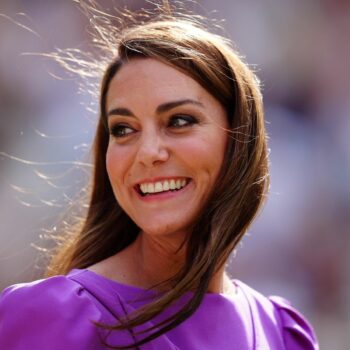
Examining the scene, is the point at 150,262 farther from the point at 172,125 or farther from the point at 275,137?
the point at 275,137

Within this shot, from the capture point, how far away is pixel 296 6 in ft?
17.0

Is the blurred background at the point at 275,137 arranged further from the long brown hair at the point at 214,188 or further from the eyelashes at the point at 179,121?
the eyelashes at the point at 179,121

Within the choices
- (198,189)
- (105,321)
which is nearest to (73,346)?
(105,321)

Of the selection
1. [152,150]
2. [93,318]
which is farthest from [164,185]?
[93,318]

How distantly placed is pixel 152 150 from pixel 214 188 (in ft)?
0.70

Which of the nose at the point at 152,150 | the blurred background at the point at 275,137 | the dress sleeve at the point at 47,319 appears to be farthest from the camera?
the blurred background at the point at 275,137

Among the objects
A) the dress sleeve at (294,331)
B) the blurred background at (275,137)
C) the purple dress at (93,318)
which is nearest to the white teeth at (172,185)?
the purple dress at (93,318)

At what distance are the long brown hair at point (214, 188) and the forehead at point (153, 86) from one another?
0.8 inches

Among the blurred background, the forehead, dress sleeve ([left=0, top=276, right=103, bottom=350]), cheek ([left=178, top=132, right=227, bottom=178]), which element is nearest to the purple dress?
dress sleeve ([left=0, top=276, right=103, bottom=350])

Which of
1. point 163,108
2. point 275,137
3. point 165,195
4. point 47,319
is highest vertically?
point 163,108

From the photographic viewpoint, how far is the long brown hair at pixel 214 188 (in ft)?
6.37

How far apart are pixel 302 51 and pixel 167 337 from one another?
11.6 ft

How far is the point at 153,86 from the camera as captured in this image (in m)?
1.96

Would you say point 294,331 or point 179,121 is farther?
point 294,331
